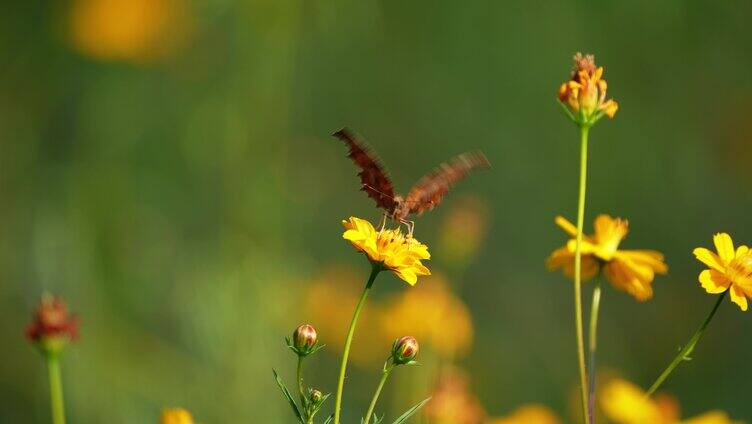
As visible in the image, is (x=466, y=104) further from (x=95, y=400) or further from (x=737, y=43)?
(x=95, y=400)

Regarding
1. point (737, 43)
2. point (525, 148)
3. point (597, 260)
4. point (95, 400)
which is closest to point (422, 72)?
point (525, 148)

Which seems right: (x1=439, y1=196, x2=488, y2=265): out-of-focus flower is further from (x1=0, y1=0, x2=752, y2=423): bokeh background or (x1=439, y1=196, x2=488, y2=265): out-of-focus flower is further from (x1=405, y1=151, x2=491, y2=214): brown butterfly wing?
(x1=405, y1=151, x2=491, y2=214): brown butterfly wing

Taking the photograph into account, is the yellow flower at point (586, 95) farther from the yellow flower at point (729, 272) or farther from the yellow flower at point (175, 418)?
the yellow flower at point (175, 418)

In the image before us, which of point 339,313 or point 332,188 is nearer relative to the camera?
point 339,313

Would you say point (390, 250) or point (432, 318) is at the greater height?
point (390, 250)

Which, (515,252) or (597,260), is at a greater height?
(597,260)

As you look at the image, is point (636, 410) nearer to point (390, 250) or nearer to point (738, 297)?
point (738, 297)

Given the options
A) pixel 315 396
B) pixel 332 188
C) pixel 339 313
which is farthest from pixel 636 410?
pixel 332 188

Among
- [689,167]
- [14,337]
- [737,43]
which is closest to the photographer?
[14,337]
